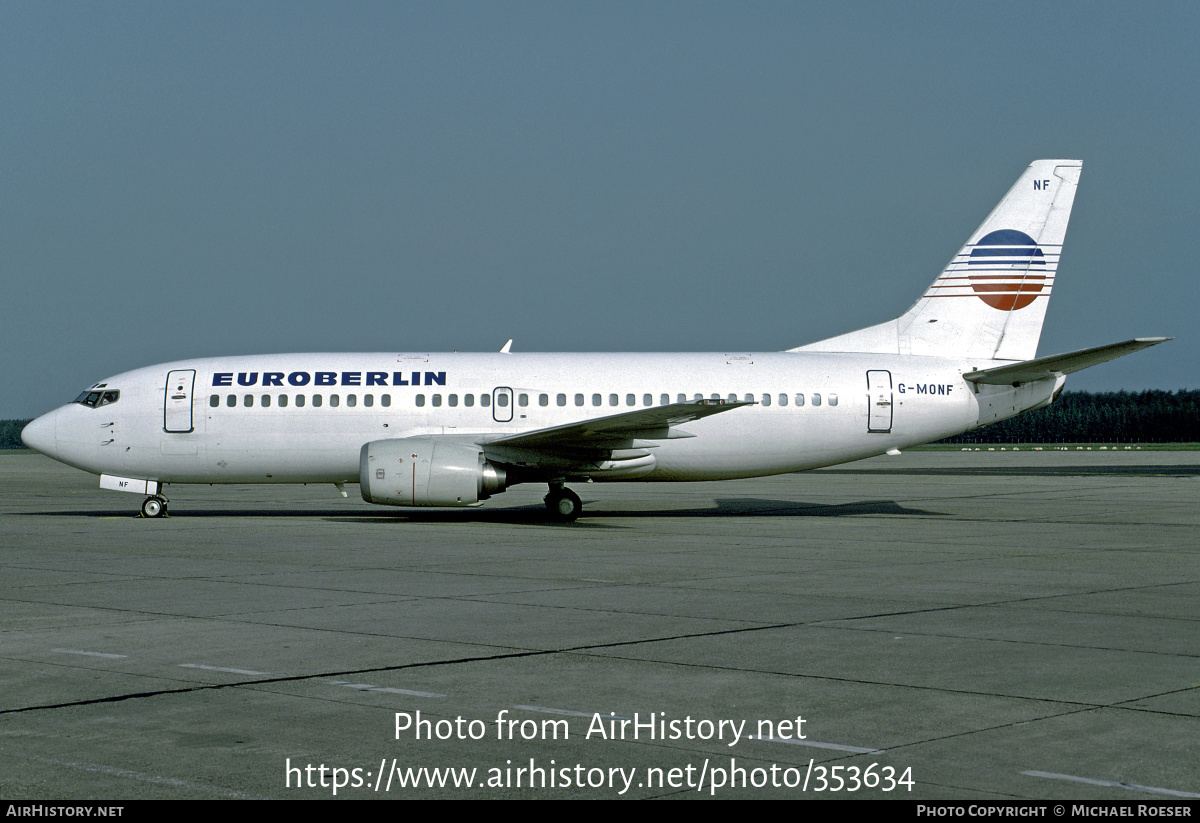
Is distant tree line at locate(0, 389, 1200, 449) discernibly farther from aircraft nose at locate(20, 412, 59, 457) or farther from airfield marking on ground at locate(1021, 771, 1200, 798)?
airfield marking on ground at locate(1021, 771, 1200, 798)

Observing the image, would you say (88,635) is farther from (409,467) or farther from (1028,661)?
(409,467)

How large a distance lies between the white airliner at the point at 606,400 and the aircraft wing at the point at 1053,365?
6cm

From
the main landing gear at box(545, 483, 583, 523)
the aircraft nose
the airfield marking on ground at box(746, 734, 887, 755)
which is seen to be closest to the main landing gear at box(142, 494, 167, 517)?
the aircraft nose

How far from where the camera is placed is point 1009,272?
2730 cm

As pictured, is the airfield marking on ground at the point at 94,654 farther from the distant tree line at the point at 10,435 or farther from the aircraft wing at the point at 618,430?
the distant tree line at the point at 10,435

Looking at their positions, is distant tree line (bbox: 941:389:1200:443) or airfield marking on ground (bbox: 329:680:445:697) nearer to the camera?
airfield marking on ground (bbox: 329:680:445:697)

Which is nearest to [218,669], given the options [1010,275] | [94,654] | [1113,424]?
[94,654]

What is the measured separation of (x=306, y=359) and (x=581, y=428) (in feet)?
23.4

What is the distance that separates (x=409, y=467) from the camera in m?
23.5

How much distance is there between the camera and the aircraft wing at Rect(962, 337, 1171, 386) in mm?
23219

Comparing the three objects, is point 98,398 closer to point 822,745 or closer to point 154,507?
point 154,507

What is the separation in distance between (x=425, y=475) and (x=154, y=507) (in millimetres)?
6834

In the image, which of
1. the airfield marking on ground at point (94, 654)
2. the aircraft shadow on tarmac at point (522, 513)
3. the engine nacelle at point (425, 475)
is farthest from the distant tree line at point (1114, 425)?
the airfield marking on ground at point (94, 654)

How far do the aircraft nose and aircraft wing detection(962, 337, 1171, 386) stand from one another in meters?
19.5
